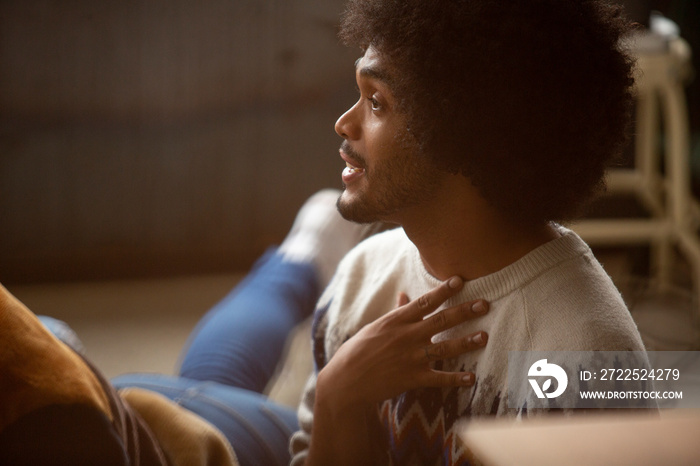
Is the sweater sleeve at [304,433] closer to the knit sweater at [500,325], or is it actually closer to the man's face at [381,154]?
the knit sweater at [500,325]

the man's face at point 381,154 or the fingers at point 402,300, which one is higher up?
the man's face at point 381,154

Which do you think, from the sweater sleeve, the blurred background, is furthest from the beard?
the blurred background

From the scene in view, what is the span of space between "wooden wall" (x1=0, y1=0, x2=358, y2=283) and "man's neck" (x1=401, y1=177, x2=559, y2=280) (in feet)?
4.51

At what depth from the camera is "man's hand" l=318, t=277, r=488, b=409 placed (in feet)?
2.23

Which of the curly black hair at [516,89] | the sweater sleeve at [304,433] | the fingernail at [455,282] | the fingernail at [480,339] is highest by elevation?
the curly black hair at [516,89]

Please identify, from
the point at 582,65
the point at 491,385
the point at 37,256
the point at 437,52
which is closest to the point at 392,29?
the point at 437,52

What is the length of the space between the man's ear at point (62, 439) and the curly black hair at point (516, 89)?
39cm

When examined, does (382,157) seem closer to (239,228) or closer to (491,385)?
(491,385)

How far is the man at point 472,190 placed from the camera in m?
0.62

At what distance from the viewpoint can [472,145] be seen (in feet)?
2.17

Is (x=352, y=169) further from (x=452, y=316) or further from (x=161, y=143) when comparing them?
(x=161, y=143)

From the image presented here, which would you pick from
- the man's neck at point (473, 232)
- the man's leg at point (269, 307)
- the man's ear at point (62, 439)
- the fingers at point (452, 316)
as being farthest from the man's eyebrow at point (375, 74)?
the man's leg at point (269, 307)

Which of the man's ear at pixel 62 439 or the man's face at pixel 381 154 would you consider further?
the man's face at pixel 381 154

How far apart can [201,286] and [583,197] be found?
164 cm
